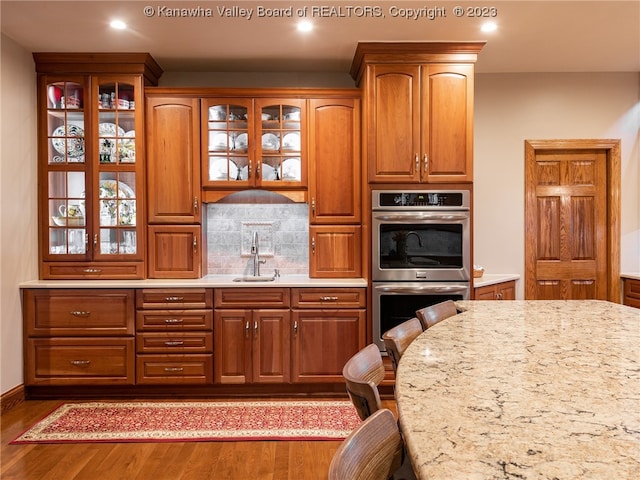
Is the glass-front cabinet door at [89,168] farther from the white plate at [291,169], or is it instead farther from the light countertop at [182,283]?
the white plate at [291,169]

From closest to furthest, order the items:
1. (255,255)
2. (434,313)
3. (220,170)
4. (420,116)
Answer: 1. (434,313)
2. (420,116)
3. (220,170)
4. (255,255)

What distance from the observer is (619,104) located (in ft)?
15.1

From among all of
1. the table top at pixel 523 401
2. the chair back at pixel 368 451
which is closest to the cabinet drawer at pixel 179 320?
the table top at pixel 523 401

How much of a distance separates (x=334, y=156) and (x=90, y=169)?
1.93 m

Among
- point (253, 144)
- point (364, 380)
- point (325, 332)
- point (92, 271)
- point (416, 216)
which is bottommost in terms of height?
point (325, 332)

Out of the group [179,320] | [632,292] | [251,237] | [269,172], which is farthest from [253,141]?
[632,292]

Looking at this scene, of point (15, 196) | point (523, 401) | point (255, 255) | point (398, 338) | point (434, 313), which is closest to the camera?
point (523, 401)

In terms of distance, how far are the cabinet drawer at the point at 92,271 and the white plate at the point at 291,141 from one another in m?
1.50

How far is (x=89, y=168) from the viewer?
157 inches

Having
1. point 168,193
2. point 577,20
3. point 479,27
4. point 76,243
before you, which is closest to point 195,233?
point 168,193

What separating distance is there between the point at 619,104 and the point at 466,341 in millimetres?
3957

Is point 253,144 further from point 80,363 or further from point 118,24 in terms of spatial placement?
point 80,363

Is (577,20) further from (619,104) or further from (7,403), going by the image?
(7,403)

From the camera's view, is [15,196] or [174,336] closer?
[15,196]
